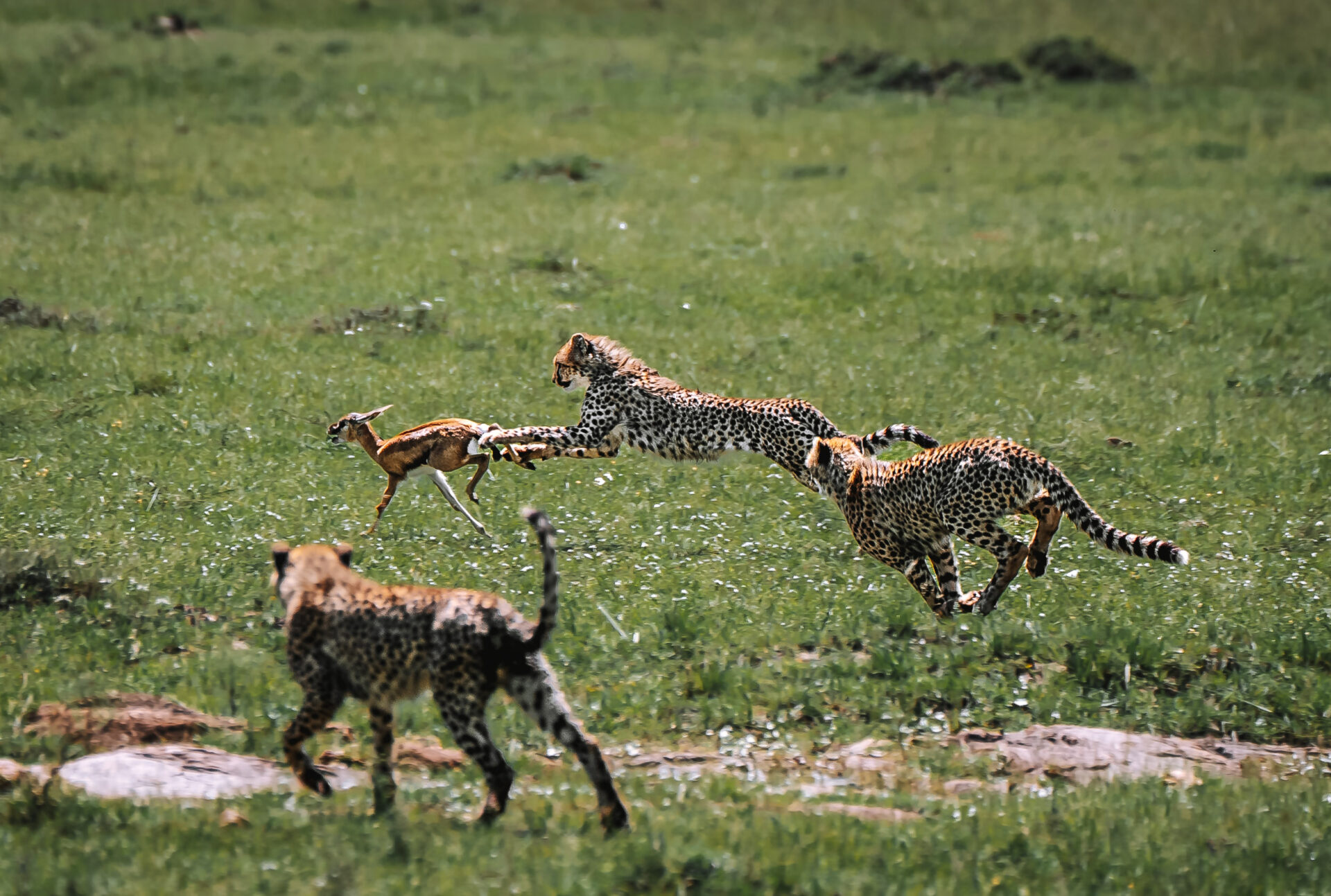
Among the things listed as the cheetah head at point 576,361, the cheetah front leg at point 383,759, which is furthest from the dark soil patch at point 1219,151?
the cheetah front leg at point 383,759

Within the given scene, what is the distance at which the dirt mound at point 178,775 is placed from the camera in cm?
840

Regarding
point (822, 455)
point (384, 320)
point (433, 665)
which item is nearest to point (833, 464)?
point (822, 455)

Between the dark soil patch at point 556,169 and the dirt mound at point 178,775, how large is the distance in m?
21.5

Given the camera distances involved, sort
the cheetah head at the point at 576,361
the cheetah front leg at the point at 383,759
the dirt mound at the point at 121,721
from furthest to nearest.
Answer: the cheetah head at the point at 576,361 < the dirt mound at the point at 121,721 < the cheetah front leg at the point at 383,759

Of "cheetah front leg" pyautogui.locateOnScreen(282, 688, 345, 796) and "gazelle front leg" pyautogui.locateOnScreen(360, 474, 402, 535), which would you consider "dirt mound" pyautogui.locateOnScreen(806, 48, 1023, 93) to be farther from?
"cheetah front leg" pyautogui.locateOnScreen(282, 688, 345, 796)

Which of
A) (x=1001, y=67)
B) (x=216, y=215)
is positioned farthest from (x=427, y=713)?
(x=1001, y=67)

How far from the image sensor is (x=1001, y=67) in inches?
1519

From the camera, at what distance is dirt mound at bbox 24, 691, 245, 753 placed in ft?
30.1

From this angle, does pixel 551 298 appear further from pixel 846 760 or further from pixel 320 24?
pixel 320 24

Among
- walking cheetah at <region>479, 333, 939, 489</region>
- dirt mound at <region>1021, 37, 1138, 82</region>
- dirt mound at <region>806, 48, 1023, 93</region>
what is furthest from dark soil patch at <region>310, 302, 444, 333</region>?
dirt mound at <region>1021, 37, 1138, 82</region>

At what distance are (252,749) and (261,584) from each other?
2972 millimetres

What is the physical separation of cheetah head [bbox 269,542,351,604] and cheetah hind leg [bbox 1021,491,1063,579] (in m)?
5.59

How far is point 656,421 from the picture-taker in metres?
15.7

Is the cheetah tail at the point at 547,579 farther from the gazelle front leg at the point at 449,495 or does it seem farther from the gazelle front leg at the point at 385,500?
the gazelle front leg at the point at 385,500
